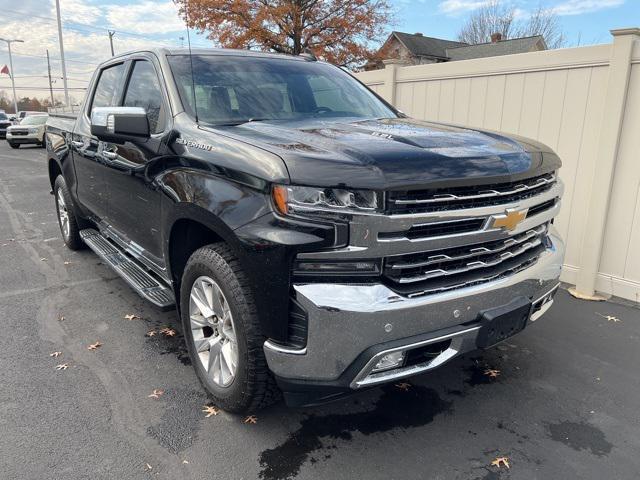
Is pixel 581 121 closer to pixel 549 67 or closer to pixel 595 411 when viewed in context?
pixel 549 67

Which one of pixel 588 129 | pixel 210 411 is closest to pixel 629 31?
pixel 588 129

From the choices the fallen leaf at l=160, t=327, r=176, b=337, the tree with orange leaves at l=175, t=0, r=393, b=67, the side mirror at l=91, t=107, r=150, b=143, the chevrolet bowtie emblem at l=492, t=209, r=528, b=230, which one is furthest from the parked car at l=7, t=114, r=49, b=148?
the chevrolet bowtie emblem at l=492, t=209, r=528, b=230

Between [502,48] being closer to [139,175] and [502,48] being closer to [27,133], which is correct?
[27,133]

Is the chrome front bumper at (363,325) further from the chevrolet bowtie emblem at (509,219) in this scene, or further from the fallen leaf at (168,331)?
the fallen leaf at (168,331)

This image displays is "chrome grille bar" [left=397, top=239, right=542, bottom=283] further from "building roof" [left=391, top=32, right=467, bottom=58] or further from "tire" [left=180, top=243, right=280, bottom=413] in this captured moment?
"building roof" [left=391, top=32, right=467, bottom=58]

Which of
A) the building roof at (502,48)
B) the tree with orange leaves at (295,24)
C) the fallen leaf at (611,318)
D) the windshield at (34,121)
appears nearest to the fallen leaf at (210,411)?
the fallen leaf at (611,318)

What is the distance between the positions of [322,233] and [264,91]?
170 cm

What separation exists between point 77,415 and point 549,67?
485 cm

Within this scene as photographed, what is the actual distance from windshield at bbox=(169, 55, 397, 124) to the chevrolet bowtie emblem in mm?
1448

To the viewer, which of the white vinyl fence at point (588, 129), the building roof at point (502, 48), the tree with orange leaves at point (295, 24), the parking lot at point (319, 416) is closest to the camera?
the parking lot at point (319, 416)

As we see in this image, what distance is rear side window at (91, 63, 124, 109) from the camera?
4297mm

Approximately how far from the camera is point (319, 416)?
9.43 ft

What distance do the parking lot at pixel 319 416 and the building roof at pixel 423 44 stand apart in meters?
38.6

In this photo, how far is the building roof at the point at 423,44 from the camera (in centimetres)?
3984
